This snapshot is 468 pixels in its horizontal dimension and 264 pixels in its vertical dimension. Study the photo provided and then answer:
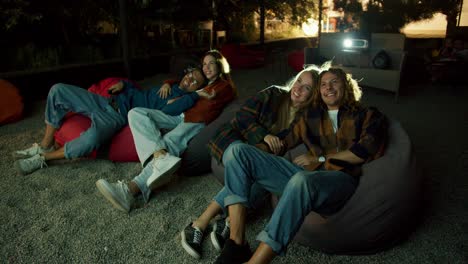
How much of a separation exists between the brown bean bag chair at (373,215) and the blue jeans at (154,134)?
106 centimetres

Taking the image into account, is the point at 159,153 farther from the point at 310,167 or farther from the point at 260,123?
the point at 310,167

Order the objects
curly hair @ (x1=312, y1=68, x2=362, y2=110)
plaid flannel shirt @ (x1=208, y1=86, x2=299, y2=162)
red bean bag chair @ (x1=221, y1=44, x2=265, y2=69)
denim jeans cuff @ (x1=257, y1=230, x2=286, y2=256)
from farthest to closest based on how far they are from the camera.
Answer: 1. red bean bag chair @ (x1=221, y1=44, x2=265, y2=69)
2. plaid flannel shirt @ (x1=208, y1=86, x2=299, y2=162)
3. curly hair @ (x1=312, y1=68, x2=362, y2=110)
4. denim jeans cuff @ (x1=257, y1=230, x2=286, y2=256)

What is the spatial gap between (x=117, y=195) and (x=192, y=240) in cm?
60

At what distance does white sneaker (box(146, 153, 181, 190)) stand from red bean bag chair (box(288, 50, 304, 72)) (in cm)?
511

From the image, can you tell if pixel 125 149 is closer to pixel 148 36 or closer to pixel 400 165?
pixel 400 165

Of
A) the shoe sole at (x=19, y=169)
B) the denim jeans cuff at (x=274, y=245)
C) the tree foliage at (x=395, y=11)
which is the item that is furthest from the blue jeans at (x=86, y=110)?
the tree foliage at (x=395, y=11)

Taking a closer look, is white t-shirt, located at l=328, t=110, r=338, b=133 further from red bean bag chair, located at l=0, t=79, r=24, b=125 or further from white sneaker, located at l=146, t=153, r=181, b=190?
red bean bag chair, located at l=0, t=79, r=24, b=125

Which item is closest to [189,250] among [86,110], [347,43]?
[86,110]

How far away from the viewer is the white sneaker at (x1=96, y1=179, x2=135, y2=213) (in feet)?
7.43

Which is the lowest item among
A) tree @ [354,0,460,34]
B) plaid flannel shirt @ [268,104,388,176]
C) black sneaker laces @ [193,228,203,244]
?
black sneaker laces @ [193,228,203,244]

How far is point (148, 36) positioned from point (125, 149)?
5202 mm

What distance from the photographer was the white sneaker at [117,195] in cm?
227

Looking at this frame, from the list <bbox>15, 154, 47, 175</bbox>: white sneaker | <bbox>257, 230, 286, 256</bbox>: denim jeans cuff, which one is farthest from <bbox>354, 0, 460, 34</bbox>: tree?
<bbox>257, 230, 286, 256</bbox>: denim jeans cuff

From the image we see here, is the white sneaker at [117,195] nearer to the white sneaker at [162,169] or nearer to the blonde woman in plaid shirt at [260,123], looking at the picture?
the white sneaker at [162,169]
